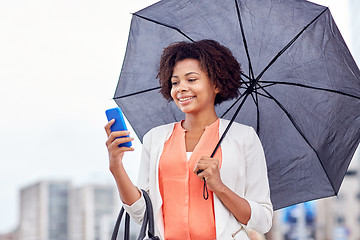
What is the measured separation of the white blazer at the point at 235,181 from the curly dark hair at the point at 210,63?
0.21 metres

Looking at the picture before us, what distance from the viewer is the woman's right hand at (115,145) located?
2.97 m

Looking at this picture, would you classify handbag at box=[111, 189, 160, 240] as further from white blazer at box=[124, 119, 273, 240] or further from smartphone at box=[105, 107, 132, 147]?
smartphone at box=[105, 107, 132, 147]

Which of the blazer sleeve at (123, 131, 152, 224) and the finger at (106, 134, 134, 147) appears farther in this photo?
the blazer sleeve at (123, 131, 152, 224)

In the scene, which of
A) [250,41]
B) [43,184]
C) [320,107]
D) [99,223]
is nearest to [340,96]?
[320,107]

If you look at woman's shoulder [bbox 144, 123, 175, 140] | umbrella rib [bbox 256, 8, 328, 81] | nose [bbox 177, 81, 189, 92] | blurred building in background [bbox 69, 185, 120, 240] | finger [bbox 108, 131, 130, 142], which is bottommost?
finger [bbox 108, 131, 130, 142]

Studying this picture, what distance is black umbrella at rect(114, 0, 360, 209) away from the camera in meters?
3.72

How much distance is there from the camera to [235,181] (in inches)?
126

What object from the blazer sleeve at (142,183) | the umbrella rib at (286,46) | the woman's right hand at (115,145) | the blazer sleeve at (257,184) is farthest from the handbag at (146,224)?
the umbrella rib at (286,46)

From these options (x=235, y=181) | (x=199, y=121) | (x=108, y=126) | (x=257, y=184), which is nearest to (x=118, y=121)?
(x=108, y=126)

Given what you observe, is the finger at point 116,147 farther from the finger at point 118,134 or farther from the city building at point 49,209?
the city building at point 49,209

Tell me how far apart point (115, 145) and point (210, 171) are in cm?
45

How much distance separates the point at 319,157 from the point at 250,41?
823mm

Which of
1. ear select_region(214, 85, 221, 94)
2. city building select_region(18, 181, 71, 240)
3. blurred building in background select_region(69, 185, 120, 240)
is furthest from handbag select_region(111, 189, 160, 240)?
city building select_region(18, 181, 71, 240)

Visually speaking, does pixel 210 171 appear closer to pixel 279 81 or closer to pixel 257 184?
pixel 257 184
